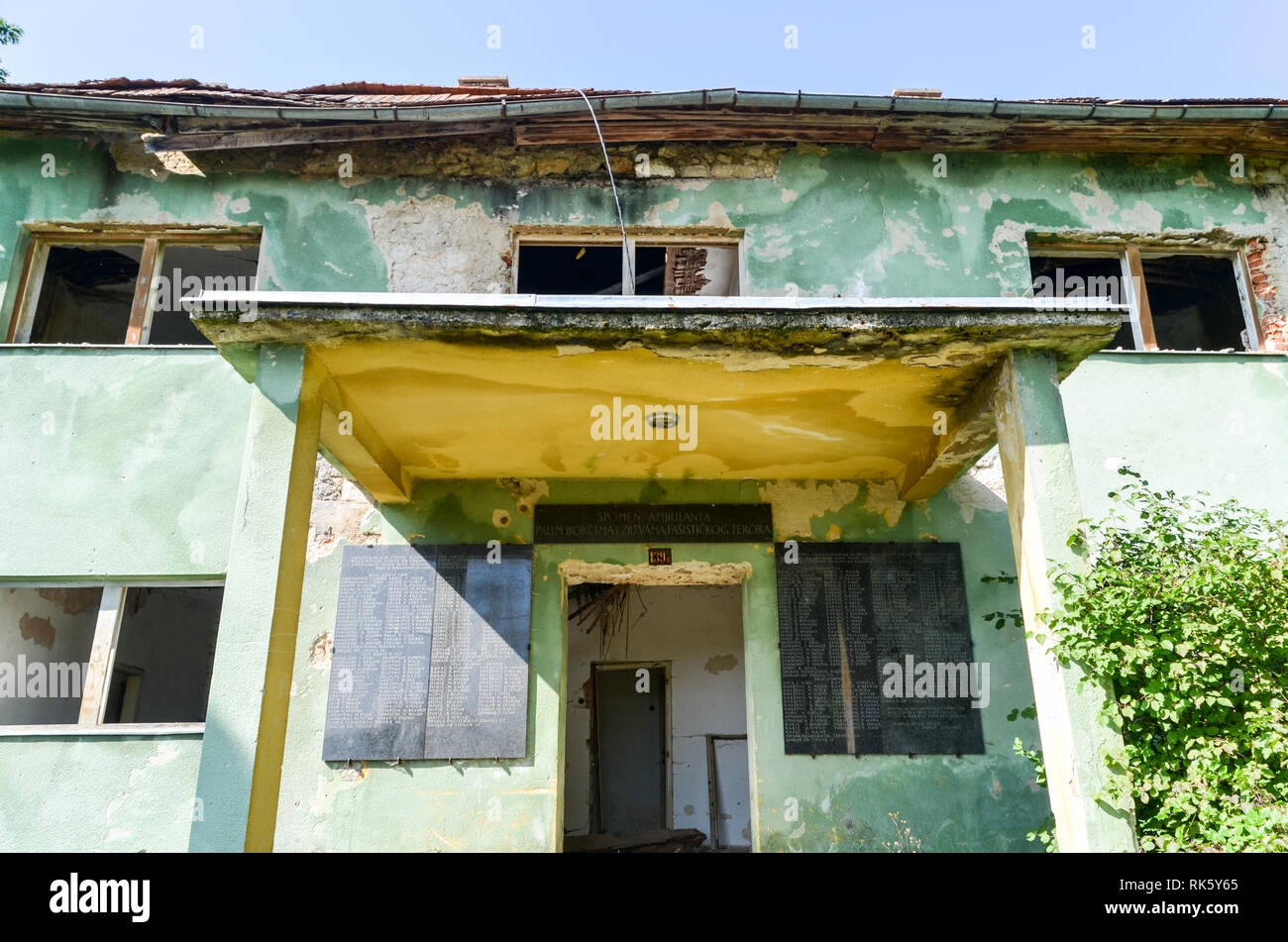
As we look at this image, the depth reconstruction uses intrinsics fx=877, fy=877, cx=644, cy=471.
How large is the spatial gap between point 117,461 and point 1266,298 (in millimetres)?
8643

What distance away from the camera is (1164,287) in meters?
7.25

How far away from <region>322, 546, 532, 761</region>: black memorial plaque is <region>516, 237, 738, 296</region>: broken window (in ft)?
7.36

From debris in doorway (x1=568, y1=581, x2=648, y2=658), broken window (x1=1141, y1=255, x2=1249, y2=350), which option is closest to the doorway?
debris in doorway (x1=568, y1=581, x2=648, y2=658)

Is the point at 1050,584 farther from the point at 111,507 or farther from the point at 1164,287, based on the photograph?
the point at 111,507

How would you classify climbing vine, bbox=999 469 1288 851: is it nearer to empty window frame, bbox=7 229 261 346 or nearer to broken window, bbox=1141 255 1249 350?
broken window, bbox=1141 255 1249 350

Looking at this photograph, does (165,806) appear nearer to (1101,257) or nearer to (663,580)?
(663,580)

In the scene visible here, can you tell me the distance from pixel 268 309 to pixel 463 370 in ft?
3.22

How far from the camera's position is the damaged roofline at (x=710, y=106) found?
658 cm

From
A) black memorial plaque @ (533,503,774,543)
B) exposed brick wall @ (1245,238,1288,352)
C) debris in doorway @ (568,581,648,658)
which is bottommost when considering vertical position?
black memorial plaque @ (533,503,774,543)

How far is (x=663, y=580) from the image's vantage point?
22.1ft

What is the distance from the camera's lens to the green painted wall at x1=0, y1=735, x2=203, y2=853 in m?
5.45

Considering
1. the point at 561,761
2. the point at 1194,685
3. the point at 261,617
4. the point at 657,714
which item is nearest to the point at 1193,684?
the point at 1194,685

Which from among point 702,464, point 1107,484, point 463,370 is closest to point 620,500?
point 702,464

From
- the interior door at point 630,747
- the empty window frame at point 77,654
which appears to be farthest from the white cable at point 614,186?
the interior door at point 630,747
